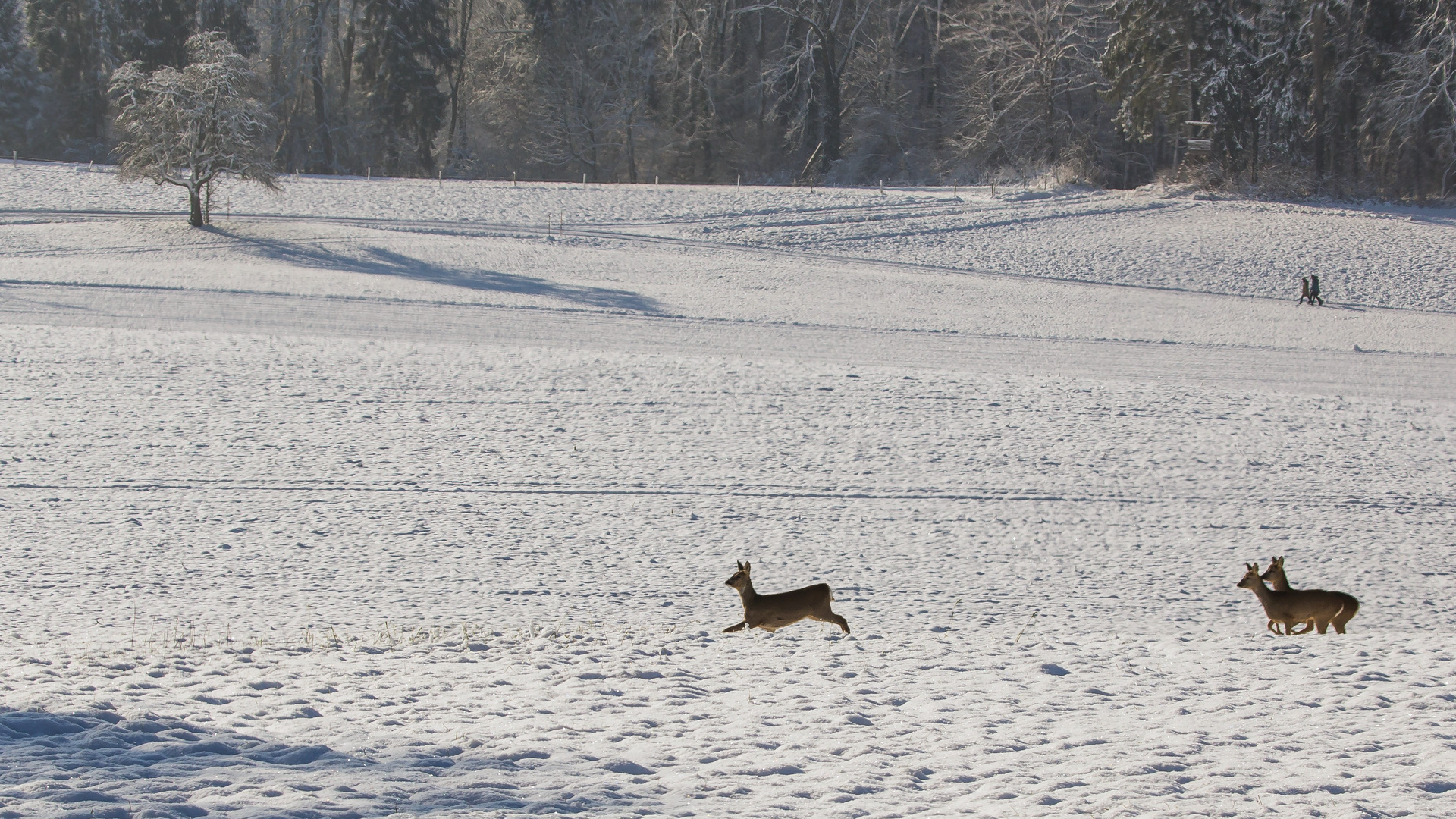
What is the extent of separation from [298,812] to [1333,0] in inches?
1857

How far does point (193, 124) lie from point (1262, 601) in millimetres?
31955

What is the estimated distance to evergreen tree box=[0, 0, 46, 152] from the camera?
60094mm

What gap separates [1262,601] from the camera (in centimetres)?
852

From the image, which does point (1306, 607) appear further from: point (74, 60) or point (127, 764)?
point (74, 60)

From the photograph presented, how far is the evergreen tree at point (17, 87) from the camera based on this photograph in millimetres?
60094

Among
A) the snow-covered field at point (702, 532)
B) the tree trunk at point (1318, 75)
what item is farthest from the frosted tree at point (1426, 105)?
the snow-covered field at point (702, 532)

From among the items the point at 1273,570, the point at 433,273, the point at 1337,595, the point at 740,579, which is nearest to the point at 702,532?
the point at 740,579

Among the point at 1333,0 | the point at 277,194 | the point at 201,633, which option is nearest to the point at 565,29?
the point at 277,194

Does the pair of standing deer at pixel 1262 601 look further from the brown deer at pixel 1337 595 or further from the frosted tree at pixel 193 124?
the frosted tree at pixel 193 124

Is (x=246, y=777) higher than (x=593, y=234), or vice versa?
(x=593, y=234)

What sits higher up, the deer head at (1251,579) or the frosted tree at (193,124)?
the frosted tree at (193,124)

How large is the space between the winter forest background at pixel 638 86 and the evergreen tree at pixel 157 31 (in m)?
0.09

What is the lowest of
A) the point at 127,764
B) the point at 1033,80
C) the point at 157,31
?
the point at 127,764

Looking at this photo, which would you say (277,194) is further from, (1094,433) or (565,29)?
(1094,433)
